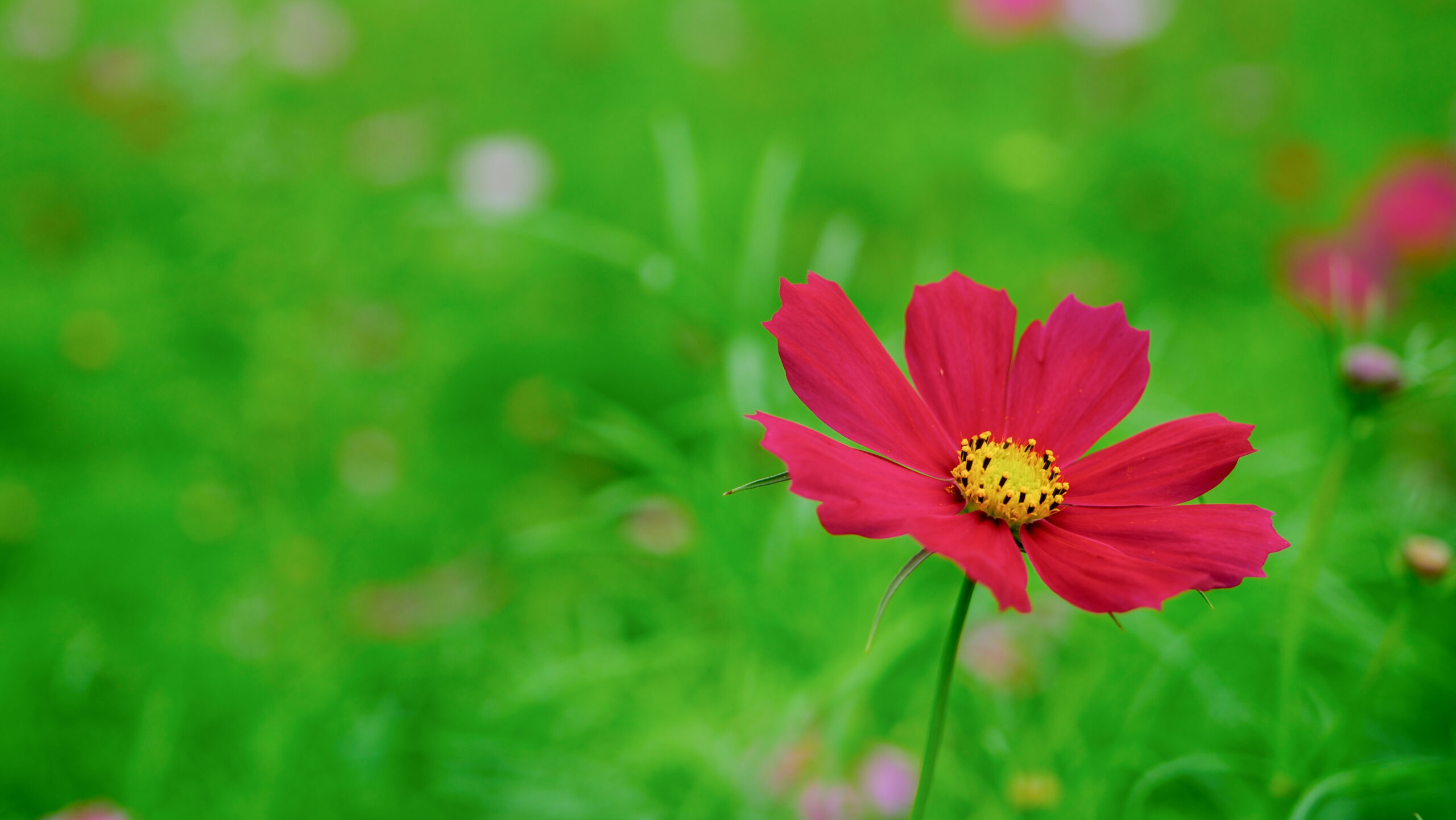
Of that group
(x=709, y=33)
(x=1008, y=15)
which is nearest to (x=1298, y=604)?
(x=1008, y=15)

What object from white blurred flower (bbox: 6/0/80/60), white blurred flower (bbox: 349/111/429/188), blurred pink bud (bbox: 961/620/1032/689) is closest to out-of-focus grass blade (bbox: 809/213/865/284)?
blurred pink bud (bbox: 961/620/1032/689)

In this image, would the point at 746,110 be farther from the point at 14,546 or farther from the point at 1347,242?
the point at 14,546

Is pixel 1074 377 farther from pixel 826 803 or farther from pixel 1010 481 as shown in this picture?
pixel 826 803

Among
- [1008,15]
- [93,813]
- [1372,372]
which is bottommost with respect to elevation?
[93,813]

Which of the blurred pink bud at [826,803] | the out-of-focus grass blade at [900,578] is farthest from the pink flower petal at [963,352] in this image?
the blurred pink bud at [826,803]

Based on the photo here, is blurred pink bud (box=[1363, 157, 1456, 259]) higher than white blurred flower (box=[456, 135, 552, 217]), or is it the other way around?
blurred pink bud (box=[1363, 157, 1456, 259])

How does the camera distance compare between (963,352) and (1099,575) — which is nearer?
(1099,575)

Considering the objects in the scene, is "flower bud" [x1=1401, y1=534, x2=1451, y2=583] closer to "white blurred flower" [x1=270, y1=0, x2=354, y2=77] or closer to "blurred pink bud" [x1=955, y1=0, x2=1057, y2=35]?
"blurred pink bud" [x1=955, y1=0, x2=1057, y2=35]
